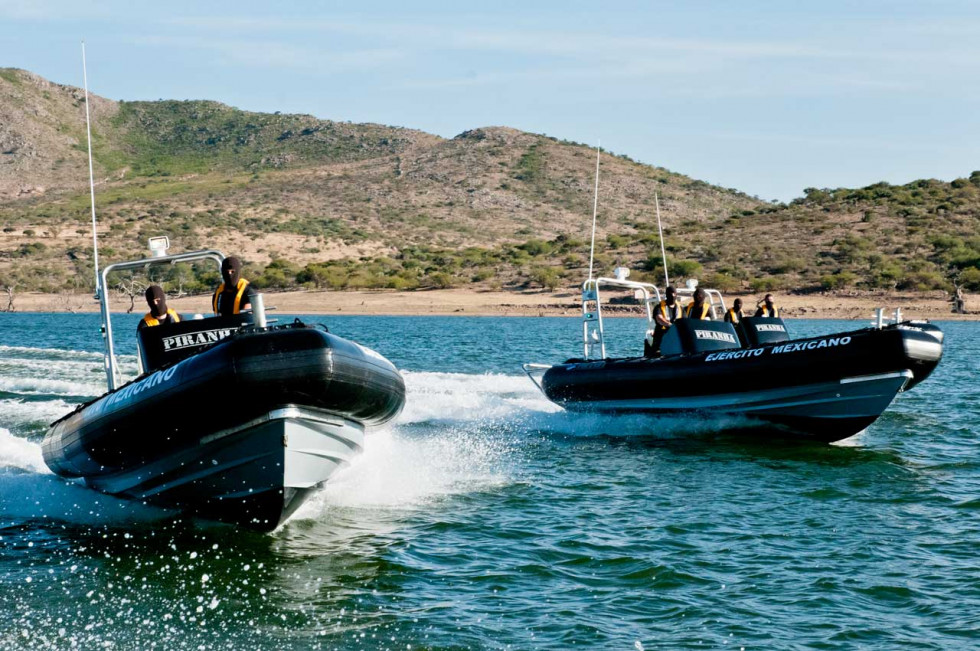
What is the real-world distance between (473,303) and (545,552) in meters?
38.2

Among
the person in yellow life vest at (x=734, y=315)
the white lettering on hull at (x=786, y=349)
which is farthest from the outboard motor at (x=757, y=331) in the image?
the white lettering on hull at (x=786, y=349)

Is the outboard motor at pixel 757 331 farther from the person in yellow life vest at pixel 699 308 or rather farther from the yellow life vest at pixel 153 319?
the yellow life vest at pixel 153 319

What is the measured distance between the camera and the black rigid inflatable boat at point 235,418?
7.96 metres

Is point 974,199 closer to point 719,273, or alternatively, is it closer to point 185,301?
point 719,273

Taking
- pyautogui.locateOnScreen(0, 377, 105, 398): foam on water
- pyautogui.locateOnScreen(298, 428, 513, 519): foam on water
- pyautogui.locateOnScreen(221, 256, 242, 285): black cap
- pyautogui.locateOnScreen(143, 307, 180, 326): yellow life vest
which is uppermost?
pyautogui.locateOnScreen(221, 256, 242, 285): black cap

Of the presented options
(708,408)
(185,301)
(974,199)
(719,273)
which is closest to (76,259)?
(185,301)

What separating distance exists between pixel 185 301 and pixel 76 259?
617 inches

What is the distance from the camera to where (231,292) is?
30.5 feet

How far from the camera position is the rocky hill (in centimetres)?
5022

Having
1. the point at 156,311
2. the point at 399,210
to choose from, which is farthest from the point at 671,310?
the point at 399,210

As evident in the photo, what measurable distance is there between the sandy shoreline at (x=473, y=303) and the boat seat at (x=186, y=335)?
3166 cm

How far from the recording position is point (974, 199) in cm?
5700

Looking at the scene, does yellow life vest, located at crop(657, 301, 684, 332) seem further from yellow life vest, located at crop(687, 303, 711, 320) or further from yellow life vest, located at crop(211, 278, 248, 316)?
yellow life vest, located at crop(211, 278, 248, 316)

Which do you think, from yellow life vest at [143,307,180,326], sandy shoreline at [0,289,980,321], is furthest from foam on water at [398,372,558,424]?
sandy shoreline at [0,289,980,321]
